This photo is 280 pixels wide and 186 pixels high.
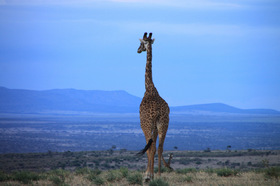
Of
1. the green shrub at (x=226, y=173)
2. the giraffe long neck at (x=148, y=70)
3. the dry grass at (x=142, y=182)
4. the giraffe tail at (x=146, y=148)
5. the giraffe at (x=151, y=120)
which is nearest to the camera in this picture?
the giraffe tail at (x=146, y=148)

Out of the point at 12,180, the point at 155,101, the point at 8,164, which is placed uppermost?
the point at 155,101

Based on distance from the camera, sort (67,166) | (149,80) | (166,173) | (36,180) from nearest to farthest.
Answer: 1. (149,80)
2. (36,180)
3. (166,173)
4. (67,166)

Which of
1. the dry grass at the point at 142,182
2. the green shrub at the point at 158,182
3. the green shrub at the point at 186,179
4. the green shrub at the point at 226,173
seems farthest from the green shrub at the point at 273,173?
the green shrub at the point at 158,182

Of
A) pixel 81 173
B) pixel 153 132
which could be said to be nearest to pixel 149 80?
pixel 153 132

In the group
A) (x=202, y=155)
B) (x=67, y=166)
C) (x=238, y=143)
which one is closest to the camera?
(x=67, y=166)

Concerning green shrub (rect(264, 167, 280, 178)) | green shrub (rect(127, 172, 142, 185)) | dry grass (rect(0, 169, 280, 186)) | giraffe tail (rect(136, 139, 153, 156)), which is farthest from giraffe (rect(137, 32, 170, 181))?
green shrub (rect(264, 167, 280, 178))

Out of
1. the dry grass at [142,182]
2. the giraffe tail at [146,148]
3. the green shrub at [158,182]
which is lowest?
the dry grass at [142,182]

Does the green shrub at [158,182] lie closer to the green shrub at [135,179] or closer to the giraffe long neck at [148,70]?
the green shrub at [135,179]

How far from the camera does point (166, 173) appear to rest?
15547mm

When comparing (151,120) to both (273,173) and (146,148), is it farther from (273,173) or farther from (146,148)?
(273,173)

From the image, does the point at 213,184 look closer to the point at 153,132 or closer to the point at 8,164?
the point at 153,132

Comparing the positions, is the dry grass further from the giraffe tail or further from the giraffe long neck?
the giraffe long neck

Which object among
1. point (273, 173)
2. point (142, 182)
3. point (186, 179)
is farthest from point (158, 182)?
point (273, 173)

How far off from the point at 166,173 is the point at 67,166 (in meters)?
21.6
